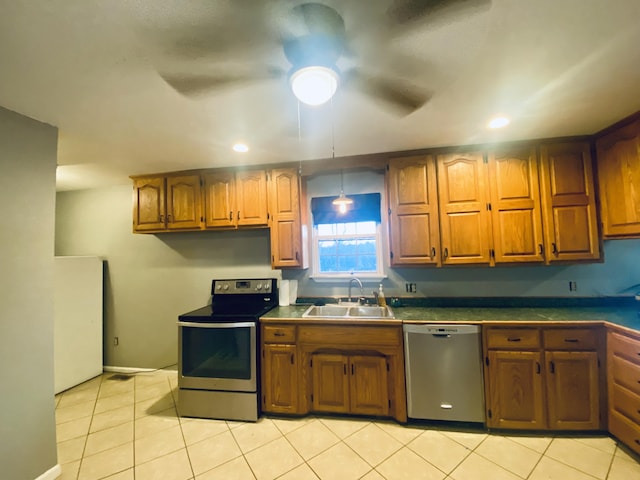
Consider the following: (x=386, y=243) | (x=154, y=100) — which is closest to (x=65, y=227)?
(x=154, y=100)

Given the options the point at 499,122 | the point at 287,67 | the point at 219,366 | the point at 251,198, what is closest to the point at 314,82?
the point at 287,67

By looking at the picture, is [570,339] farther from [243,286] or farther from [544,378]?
[243,286]

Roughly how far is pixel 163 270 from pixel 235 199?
149 centimetres

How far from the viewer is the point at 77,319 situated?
3.20 metres

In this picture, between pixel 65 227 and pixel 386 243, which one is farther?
pixel 65 227

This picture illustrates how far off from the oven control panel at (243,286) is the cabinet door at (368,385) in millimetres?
1241

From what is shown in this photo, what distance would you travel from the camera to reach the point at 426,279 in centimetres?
284

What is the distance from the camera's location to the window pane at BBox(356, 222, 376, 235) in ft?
9.94

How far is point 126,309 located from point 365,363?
3.21m

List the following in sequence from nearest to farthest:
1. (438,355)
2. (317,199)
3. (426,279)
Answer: (438,355), (426,279), (317,199)

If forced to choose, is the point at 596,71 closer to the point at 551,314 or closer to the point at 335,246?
the point at 551,314

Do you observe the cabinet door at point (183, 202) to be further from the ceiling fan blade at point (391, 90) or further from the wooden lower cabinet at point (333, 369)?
the ceiling fan blade at point (391, 90)

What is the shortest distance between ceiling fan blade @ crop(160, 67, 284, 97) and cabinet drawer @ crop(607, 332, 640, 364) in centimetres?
288

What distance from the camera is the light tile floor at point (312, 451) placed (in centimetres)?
177
